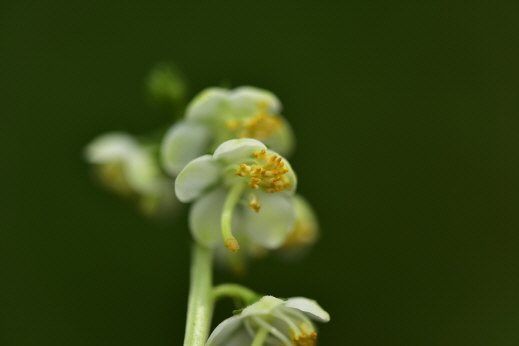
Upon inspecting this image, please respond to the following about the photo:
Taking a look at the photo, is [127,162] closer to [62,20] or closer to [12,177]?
[12,177]

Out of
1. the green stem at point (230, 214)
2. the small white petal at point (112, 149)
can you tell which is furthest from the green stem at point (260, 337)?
the small white petal at point (112, 149)

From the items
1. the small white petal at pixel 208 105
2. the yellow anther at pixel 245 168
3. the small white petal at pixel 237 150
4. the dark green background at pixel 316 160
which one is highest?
the small white petal at pixel 208 105

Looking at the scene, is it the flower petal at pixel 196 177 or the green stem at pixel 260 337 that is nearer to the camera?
the green stem at pixel 260 337

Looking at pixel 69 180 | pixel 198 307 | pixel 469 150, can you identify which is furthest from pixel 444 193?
pixel 198 307

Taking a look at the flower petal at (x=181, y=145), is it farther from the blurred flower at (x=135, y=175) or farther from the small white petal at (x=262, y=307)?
the small white petal at (x=262, y=307)

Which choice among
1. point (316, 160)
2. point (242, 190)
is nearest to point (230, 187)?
point (242, 190)

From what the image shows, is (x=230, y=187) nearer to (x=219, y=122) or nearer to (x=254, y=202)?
(x=254, y=202)
